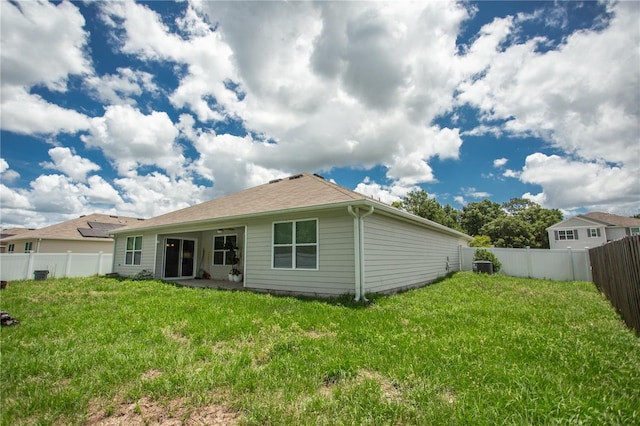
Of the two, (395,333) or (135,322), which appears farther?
(135,322)

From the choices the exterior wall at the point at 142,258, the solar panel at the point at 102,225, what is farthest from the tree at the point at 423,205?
the solar panel at the point at 102,225

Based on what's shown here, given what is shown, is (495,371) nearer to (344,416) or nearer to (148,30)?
(344,416)

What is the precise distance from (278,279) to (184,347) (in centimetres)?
496

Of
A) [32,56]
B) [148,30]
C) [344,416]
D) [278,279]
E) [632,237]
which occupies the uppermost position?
[148,30]

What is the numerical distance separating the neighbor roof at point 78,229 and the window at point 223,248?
30.5 feet

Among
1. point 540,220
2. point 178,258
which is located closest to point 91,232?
point 178,258

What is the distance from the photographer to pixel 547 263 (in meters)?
13.9

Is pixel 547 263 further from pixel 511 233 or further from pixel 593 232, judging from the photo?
pixel 511 233

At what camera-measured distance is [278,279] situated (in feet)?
30.4

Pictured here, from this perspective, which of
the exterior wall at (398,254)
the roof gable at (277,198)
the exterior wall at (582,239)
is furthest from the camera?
the exterior wall at (582,239)

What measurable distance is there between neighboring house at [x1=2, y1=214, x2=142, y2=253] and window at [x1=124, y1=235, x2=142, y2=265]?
434 centimetres

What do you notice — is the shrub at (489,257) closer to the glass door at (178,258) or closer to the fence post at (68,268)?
the glass door at (178,258)

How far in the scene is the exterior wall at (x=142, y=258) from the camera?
14102 millimetres

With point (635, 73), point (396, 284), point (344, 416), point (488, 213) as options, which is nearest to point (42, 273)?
point (396, 284)
